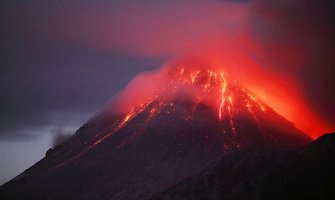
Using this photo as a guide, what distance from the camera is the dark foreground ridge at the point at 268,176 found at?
4477 inches

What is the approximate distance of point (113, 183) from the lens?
18338 cm

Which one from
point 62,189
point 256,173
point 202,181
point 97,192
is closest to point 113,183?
point 97,192

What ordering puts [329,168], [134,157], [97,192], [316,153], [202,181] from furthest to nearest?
1. [134,157]
2. [97,192]
3. [202,181]
4. [316,153]
5. [329,168]

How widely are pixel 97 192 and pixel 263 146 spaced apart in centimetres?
6909

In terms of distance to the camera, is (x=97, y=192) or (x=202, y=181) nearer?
(x=202, y=181)

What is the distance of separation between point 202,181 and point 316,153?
32821mm

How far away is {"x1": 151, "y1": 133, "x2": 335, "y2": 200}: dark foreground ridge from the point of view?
11373 cm

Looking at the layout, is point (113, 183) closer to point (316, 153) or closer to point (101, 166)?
point (101, 166)

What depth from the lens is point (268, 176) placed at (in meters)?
125

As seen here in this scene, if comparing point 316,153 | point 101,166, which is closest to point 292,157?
point 316,153

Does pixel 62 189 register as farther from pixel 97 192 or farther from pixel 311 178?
pixel 311 178

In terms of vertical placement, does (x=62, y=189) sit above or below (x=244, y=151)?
above

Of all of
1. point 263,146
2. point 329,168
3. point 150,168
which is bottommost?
point 329,168

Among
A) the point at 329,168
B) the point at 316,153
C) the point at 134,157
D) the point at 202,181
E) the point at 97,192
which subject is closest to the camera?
the point at 329,168
